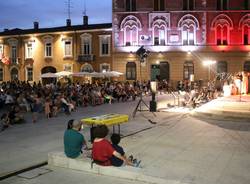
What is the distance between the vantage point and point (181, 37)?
43438 millimetres

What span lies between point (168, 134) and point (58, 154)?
504cm

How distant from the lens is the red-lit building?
43.2 meters

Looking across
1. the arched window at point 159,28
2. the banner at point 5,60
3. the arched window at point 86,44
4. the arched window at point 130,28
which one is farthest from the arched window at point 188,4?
the banner at point 5,60

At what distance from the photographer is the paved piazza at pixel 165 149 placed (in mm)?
7906

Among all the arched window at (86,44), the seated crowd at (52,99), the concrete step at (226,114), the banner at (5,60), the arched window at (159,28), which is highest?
the arched window at (159,28)

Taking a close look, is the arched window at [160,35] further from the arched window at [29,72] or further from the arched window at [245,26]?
the arched window at [29,72]

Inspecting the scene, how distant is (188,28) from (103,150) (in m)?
37.2

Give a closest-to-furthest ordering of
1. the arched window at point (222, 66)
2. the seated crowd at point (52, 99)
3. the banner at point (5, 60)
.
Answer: the seated crowd at point (52, 99), the arched window at point (222, 66), the banner at point (5, 60)

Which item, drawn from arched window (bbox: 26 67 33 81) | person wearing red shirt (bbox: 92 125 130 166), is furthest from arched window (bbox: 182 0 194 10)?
person wearing red shirt (bbox: 92 125 130 166)

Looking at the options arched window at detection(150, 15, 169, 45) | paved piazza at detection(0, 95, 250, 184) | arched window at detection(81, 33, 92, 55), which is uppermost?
arched window at detection(150, 15, 169, 45)

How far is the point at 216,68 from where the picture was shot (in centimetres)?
4325

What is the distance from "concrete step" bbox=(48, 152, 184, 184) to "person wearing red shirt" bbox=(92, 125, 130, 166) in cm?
14

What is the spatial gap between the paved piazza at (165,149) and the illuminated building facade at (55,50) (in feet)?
94.5

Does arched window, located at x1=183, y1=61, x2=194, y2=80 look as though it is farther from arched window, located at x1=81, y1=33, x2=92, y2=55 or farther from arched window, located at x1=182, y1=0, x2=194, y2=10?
arched window, located at x1=81, y1=33, x2=92, y2=55
